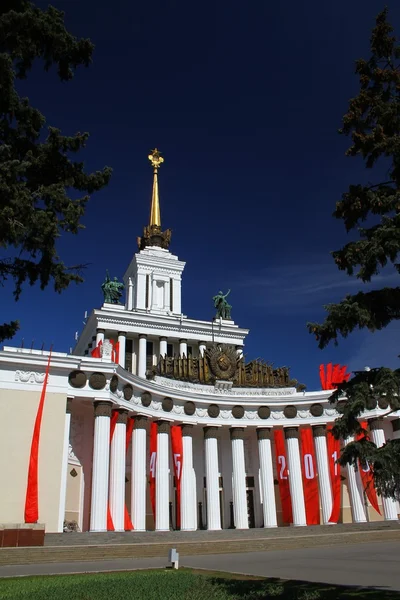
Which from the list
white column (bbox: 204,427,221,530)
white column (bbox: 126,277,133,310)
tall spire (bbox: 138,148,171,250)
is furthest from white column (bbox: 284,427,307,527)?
tall spire (bbox: 138,148,171,250)

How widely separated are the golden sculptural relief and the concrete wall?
10.9 m

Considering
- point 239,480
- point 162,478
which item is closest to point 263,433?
point 239,480

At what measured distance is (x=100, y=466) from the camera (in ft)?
89.5

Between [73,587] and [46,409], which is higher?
[46,409]

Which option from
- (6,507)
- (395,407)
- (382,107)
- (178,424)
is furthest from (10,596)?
(178,424)

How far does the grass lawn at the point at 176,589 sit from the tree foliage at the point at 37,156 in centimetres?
549

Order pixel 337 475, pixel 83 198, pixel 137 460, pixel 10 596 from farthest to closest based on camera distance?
pixel 337 475, pixel 137 460, pixel 83 198, pixel 10 596

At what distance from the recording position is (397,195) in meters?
9.62

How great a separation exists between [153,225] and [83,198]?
131ft

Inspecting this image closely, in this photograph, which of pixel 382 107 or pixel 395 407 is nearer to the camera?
pixel 395 407

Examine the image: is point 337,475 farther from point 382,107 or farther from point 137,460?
point 382,107

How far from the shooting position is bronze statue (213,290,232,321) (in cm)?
4831

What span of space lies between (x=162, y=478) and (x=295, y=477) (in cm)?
948

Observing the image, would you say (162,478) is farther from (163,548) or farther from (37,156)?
(37,156)
